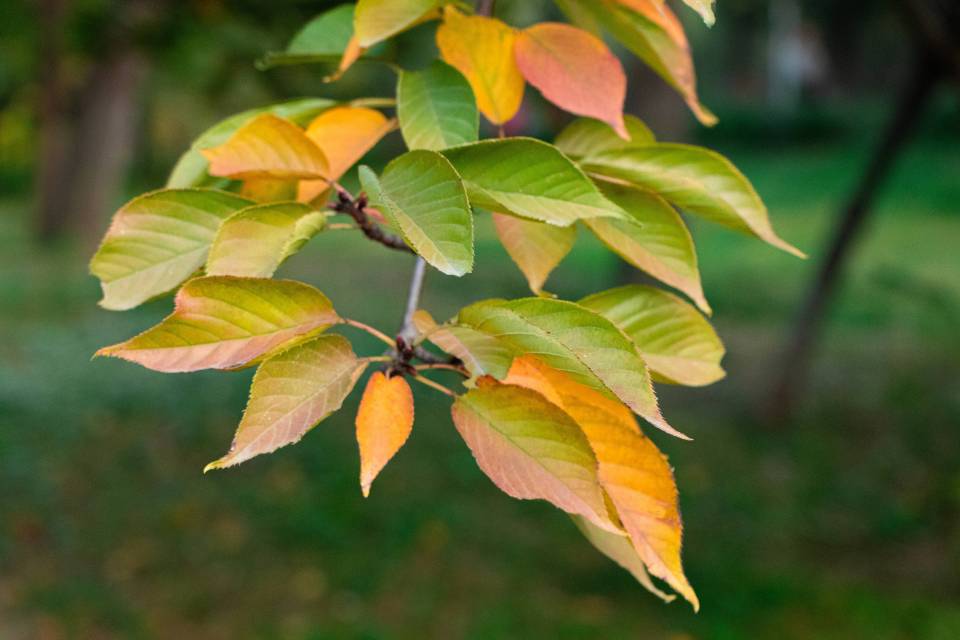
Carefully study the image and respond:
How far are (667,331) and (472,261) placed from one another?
0.85 ft

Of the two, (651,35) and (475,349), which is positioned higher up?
(651,35)

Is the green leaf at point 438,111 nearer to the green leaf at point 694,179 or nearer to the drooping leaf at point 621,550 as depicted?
the green leaf at point 694,179

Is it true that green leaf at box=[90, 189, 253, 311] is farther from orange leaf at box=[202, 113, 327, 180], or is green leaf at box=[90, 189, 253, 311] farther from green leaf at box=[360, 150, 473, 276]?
green leaf at box=[360, 150, 473, 276]

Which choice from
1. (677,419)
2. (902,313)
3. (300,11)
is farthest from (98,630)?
(902,313)

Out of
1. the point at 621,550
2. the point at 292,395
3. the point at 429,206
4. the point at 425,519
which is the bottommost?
the point at 425,519

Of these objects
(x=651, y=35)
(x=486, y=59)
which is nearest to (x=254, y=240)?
(x=486, y=59)

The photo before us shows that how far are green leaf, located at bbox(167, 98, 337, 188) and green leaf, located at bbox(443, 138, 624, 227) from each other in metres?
0.27

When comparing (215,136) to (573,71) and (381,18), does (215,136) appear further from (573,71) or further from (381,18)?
(573,71)

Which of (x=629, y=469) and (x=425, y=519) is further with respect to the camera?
(x=425, y=519)

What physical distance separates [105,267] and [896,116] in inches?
219

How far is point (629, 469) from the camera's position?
2.18ft

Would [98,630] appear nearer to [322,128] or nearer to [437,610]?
[437,610]

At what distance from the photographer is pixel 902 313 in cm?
923

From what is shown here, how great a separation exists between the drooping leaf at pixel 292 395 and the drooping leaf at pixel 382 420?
25 mm
